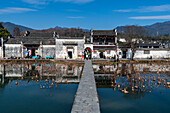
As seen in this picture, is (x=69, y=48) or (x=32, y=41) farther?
(x=32, y=41)

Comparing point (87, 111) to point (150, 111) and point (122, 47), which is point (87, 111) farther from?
point (122, 47)

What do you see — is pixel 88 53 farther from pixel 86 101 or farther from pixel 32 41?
pixel 86 101

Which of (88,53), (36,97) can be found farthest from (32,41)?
(36,97)

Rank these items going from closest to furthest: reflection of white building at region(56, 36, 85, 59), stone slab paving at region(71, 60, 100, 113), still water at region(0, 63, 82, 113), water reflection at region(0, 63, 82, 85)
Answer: stone slab paving at region(71, 60, 100, 113) → still water at region(0, 63, 82, 113) → water reflection at region(0, 63, 82, 85) → reflection of white building at region(56, 36, 85, 59)

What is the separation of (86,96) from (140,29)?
57.3 meters

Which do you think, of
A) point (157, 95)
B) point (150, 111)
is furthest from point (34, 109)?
point (157, 95)

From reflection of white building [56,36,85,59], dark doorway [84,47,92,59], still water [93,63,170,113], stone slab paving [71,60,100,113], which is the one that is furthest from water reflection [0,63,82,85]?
dark doorway [84,47,92,59]

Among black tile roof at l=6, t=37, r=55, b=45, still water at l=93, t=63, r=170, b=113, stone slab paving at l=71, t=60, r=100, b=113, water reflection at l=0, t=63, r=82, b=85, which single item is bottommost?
still water at l=93, t=63, r=170, b=113

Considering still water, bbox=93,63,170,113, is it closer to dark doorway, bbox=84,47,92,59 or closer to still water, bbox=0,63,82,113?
still water, bbox=0,63,82,113

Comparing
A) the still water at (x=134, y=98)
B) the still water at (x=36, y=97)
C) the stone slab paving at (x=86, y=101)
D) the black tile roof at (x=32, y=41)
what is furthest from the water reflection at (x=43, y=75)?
the black tile roof at (x=32, y=41)

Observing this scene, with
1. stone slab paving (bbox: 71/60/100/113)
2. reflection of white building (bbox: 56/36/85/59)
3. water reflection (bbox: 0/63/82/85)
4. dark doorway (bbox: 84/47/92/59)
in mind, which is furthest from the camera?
dark doorway (bbox: 84/47/92/59)

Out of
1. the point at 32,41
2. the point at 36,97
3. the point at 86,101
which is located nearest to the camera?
the point at 86,101

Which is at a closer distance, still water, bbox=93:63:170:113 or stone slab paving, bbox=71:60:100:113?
stone slab paving, bbox=71:60:100:113

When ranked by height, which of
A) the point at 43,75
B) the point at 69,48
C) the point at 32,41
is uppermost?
the point at 32,41
